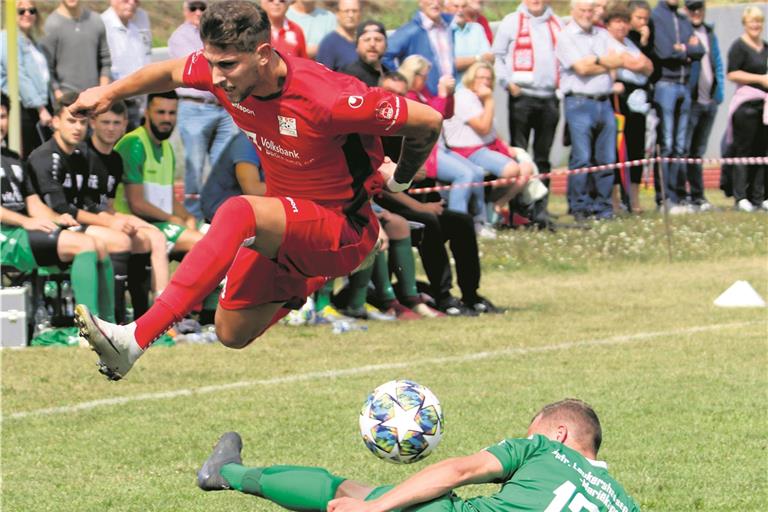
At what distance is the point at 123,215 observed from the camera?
39.5 ft

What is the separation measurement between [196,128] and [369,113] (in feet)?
23.3

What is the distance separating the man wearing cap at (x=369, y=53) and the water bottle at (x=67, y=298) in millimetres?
3297

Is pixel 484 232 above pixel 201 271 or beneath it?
beneath

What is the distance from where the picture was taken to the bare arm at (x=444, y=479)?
5441mm

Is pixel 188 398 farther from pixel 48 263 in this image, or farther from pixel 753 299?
pixel 753 299

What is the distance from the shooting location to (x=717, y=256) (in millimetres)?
17375

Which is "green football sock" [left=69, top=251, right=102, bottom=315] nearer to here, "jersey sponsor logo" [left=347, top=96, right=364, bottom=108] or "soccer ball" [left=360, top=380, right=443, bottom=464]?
"jersey sponsor logo" [left=347, top=96, right=364, bottom=108]

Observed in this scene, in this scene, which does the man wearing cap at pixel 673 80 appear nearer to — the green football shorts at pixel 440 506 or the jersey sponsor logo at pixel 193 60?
the jersey sponsor logo at pixel 193 60

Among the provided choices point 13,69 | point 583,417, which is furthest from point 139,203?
point 583,417

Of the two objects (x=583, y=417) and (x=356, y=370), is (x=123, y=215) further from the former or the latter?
(x=583, y=417)

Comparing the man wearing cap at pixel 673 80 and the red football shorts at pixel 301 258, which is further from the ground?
the red football shorts at pixel 301 258

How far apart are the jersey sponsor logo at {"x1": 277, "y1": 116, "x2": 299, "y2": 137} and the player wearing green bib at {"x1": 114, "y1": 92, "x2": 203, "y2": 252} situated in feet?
17.3

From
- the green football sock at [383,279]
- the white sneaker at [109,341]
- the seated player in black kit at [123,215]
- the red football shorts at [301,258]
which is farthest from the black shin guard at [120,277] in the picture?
the white sneaker at [109,341]

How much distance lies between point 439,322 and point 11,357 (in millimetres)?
3837
